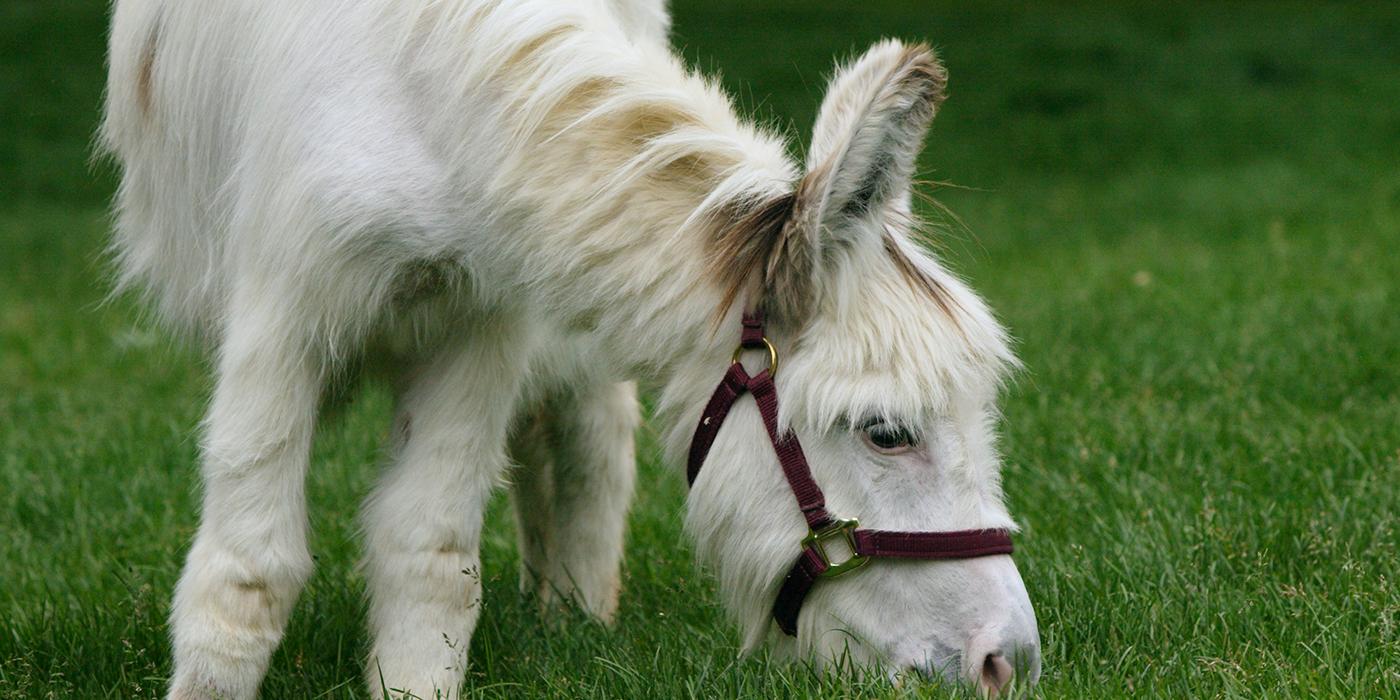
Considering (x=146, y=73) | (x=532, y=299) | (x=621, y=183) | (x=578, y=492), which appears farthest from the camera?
(x=578, y=492)

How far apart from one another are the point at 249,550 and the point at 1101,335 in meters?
4.34

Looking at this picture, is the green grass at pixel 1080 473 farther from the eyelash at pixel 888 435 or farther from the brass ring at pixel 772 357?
the brass ring at pixel 772 357

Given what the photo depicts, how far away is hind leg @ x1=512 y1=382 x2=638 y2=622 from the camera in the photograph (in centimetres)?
420

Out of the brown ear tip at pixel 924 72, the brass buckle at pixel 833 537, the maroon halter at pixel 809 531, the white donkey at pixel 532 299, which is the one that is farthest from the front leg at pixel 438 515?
the brown ear tip at pixel 924 72

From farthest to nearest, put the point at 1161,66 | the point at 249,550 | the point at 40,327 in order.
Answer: the point at 1161,66 < the point at 40,327 < the point at 249,550

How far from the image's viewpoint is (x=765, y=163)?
114 inches

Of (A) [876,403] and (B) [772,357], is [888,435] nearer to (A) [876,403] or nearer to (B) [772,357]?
(A) [876,403]

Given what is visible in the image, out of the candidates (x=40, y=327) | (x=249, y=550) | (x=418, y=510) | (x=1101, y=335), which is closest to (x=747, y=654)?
(x=418, y=510)

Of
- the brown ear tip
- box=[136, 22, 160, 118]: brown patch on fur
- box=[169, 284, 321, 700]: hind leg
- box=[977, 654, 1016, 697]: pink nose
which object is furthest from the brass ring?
box=[136, 22, 160, 118]: brown patch on fur

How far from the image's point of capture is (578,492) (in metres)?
4.23

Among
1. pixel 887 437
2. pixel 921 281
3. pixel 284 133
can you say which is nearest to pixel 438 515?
pixel 284 133

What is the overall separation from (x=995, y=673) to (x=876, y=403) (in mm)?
512

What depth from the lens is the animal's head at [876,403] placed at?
2.70m

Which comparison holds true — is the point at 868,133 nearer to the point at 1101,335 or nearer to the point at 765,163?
the point at 765,163
